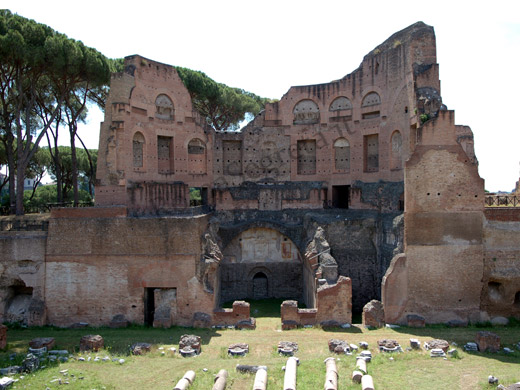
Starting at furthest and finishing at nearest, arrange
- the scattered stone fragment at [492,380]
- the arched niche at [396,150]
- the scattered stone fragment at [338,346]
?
the arched niche at [396,150]
the scattered stone fragment at [338,346]
the scattered stone fragment at [492,380]

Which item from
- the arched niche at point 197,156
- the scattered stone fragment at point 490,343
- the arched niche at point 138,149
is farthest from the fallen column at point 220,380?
the arched niche at point 197,156

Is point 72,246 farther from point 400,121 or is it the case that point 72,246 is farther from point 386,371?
point 400,121

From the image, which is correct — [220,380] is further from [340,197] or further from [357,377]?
[340,197]

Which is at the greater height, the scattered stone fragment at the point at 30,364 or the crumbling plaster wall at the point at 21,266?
the crumbling plaster wall at the point at 21,266

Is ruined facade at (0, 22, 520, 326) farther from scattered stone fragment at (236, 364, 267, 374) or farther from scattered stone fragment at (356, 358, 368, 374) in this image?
scattered stone fragment at (236, 364, 267, 374)

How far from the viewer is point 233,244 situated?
20594 millimetres

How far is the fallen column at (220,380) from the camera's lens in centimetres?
946

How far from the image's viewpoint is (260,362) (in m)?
11.5

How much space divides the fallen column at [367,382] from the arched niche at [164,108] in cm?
1621

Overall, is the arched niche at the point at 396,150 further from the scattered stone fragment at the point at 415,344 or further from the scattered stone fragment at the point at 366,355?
the scattered stone fragment at the point at 366,355

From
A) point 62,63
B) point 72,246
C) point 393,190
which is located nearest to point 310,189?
point 393,190

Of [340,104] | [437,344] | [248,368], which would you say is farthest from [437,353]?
[340,104]

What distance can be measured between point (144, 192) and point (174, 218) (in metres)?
4.55

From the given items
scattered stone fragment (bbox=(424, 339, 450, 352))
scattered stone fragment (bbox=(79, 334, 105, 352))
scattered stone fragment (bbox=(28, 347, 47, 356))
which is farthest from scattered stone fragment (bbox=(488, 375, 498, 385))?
scattered stone fragment (bbox=(28, 347, 47, 356))
